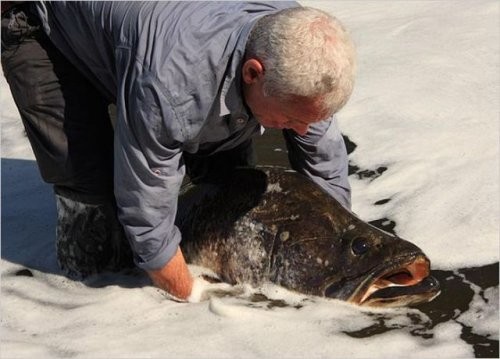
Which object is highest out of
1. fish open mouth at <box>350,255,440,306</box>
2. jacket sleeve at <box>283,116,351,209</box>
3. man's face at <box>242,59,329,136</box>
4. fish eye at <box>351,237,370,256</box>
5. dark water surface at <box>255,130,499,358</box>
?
man's face at <box>242,59,329,136</box>

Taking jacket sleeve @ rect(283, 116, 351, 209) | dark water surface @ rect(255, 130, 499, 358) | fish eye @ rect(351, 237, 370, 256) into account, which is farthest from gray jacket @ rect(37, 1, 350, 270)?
dark water surface @ rect(255, 130, 499, 358)

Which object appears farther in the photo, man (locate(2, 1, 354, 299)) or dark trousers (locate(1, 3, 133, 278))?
dark trousers (locate(1, 3, 133, 278))

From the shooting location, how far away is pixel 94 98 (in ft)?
13.7

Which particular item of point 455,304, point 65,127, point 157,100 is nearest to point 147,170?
point 157,100

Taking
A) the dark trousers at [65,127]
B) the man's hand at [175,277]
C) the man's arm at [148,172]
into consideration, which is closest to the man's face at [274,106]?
the man's arm at [148,172]

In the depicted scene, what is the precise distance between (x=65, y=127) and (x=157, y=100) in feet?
2.60

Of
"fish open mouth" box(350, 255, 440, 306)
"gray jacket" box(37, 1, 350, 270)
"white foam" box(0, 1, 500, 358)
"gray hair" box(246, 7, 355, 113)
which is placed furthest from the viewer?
"fish open mouth" box(350, 255, 440, 306)

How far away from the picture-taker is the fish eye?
3893 millimetres

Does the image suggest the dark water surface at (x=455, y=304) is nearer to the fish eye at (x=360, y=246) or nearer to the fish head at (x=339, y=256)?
the fish head at (x=339, y=256)

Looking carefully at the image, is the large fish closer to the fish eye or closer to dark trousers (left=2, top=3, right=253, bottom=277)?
the fish eye

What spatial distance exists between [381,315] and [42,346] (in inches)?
53.6

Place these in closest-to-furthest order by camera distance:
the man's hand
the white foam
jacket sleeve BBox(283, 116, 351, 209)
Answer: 1. the white foam
2. the man's hand
3. jacket sleeve BBox(283, 116, 351, 209)

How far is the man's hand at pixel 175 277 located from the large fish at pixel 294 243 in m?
0.23

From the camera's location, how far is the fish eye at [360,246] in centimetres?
389
